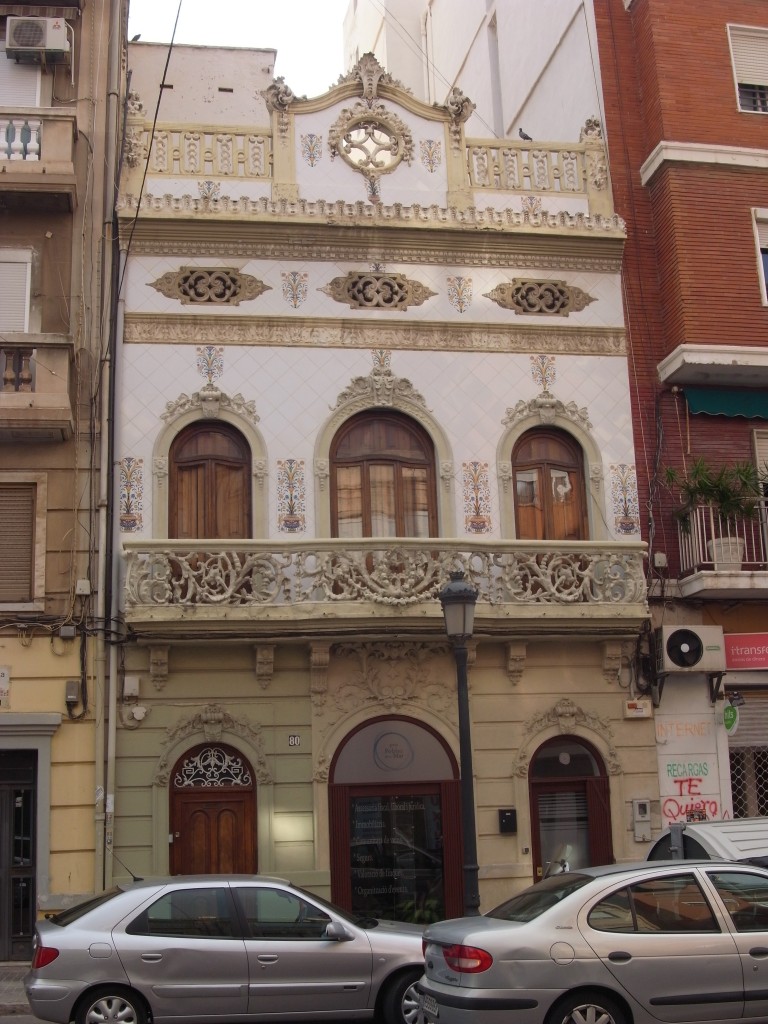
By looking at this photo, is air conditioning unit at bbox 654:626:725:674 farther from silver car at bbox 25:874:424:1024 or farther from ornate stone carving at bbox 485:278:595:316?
silver car at bbox 25:874:424:1024

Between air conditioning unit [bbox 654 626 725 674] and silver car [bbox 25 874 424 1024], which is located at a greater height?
air conditioning unit [bbox 654 626 725 674]

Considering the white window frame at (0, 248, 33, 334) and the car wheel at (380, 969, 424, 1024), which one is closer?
the car wheel at (380, 969, 424, 1024)

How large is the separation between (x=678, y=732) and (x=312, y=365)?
23.8ft

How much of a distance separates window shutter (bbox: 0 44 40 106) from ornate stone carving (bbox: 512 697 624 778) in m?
11.2

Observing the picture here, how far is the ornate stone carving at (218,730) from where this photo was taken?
15727 millimetres

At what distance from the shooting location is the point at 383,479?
17.3 m

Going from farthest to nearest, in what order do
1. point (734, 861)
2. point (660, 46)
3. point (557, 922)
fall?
1. point (660, 46)
2. point (734, 861)
3. point (557, 922)

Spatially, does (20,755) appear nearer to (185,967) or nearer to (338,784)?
(338,784)

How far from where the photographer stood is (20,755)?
15.6m

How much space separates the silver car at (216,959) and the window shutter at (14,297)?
8.67 metres

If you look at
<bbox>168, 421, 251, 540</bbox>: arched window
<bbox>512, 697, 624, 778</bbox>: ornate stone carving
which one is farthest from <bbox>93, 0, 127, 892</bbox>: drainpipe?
<bbox>512, 697, 624, 778</bbox>: ornate stone carving

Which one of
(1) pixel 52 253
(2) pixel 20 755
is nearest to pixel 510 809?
(2) pixel 20 755

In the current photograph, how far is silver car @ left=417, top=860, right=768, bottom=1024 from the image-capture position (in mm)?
8766

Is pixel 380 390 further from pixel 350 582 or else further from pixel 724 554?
pixel 724 554
